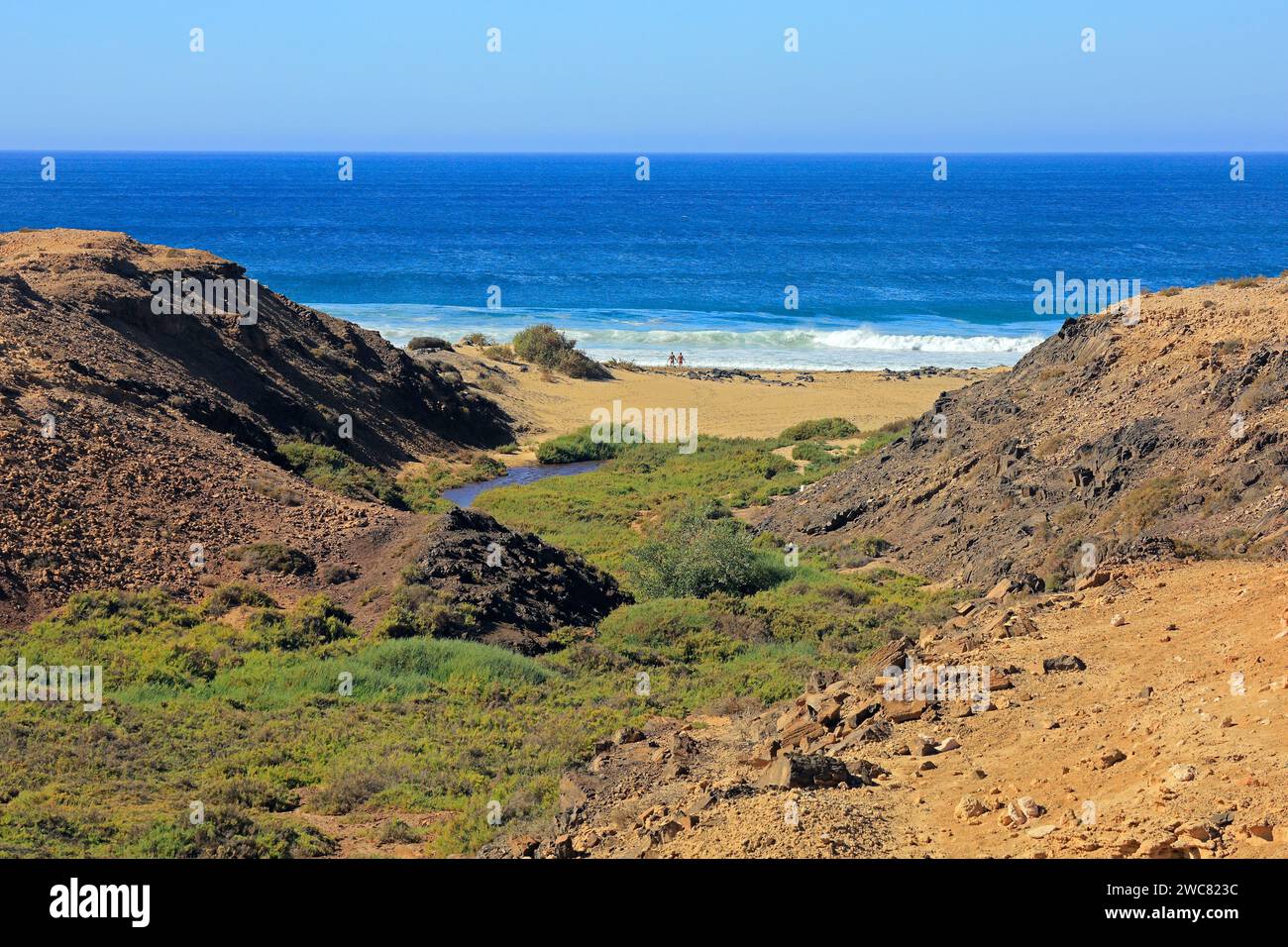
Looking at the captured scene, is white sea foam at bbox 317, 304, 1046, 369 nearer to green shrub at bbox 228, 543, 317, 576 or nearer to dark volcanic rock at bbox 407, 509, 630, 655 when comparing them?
dark volcanic rock at bbox 407, 509, 630, 655

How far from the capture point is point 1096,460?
2327 cm

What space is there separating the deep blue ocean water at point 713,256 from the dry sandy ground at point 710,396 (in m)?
9.39

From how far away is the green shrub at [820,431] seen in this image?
3891 centimetres

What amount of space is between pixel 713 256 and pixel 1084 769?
94392 millimetres

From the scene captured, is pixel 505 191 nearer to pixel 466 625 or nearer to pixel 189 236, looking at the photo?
pixel 189 236

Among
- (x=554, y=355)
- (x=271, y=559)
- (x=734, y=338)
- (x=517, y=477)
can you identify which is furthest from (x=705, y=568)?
(x=734, y=338)

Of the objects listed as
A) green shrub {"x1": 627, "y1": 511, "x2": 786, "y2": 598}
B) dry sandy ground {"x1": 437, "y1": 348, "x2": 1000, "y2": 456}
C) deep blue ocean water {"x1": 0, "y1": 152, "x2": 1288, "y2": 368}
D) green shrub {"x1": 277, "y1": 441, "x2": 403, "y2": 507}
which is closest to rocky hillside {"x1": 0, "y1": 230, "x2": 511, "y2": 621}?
green shrub {"x1": 277, "y1": 441, "x2": 403, "y2": 507}

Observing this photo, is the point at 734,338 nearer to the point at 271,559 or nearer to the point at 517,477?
the point at 517,477

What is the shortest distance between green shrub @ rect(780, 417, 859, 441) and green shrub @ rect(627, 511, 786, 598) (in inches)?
592

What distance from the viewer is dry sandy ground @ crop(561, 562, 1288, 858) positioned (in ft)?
27.8

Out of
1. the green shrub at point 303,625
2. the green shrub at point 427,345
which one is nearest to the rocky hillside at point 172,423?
the green shrub at point 303,625

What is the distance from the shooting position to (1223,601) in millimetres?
13812

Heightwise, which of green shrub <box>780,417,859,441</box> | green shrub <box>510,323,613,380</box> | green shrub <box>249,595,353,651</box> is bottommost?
green shrub <box>249,595,353,651</box>
